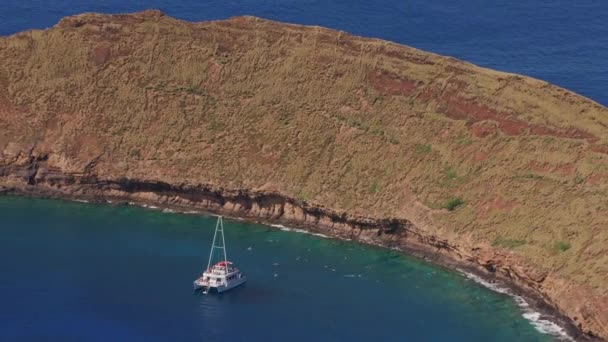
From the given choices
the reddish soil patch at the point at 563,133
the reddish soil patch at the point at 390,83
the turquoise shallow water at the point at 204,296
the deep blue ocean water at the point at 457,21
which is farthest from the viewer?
the deep blue ocean water at the point at 457,21

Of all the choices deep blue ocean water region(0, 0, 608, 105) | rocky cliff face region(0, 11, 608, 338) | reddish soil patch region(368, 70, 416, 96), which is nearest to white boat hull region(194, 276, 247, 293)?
rocky cliff face region(0, 11, 608, 338)

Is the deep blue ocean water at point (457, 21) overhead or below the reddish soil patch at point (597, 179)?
overhead

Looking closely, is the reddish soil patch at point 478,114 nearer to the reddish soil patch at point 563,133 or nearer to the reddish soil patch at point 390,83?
the reddish soil patch at point 563,133

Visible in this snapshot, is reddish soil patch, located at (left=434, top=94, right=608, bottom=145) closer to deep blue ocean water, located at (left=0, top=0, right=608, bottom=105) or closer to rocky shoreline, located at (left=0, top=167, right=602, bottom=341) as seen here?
rocky shoreline, located at (left=0, top=167, right=602, bottom=341)

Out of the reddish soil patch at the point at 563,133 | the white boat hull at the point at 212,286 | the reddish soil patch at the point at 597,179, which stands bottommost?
the white boat hull at the point at 212,286

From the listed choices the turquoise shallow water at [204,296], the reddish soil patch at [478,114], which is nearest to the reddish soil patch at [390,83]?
the reddish soil patch at [478,114]

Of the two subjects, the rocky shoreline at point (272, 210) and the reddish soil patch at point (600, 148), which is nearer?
the rocky shoreline at point (272, 210)
